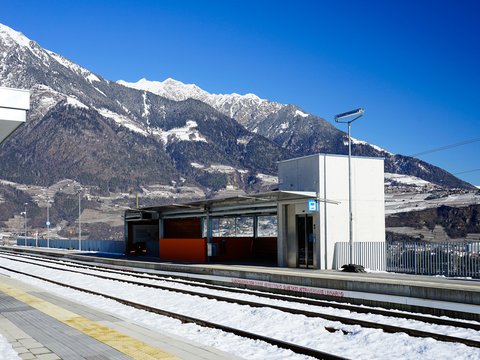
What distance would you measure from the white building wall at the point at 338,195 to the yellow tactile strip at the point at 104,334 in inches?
734

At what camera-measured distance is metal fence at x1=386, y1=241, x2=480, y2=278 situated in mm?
28094

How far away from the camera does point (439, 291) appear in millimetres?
20125

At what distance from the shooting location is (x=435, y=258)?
29562 millimetres

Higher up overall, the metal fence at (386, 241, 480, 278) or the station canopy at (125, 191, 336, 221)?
the station canopy at (125, 191, 336, 221)

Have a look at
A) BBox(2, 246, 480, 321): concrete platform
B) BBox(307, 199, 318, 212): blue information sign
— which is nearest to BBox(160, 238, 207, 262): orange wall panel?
BBox(2, 246, 480, 321): concrete platform

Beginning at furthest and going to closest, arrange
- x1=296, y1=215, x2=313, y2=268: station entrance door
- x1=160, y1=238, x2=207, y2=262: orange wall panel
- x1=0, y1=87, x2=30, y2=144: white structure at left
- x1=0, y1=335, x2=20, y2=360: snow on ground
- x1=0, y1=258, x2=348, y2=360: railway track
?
x1=160, y1=238, x2=207, y2=262: orange wall panel
x1=296, y1=215, x2=313, y2=268: station entrance door
x1=0, y1=87, x2=30, y2=144: white structure at left
x1=0, y1=258, x2=348, y2=360: railway track
x1=0, y1=335, x2=20, y2=360: snow on ground

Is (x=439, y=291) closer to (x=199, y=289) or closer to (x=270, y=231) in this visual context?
(x=199, y=289)

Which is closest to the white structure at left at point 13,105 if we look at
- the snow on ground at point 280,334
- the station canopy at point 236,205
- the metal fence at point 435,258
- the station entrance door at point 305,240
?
the snow on ground at point 280,334

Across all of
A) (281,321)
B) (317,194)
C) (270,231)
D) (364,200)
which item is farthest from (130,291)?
(270,231)

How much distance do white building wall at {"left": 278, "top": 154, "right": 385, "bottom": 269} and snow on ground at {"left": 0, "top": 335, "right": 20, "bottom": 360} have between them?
23951 mm

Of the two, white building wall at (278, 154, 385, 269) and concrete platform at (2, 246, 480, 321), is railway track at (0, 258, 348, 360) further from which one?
white building wall at (278, 154, 385, 269)

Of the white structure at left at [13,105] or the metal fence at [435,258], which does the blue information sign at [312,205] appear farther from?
the white structure at left at [13,105]

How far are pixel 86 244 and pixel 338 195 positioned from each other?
5077cm

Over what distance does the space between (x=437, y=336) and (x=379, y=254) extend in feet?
69.9
